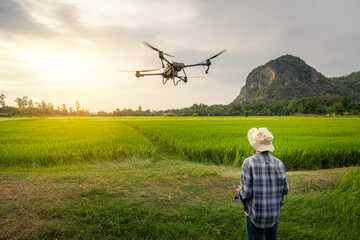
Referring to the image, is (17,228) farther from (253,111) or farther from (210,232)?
(253,111)

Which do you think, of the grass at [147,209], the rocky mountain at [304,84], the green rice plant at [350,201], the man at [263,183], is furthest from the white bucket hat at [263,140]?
the rocky mountain at [304,84]

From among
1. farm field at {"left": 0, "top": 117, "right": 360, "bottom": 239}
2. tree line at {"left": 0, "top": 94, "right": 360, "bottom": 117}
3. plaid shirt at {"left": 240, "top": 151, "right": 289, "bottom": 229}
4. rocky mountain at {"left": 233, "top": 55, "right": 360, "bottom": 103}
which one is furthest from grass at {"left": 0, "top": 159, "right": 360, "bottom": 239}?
rocky mountain at {"left": 233, "top": 55, "right": 360, "bottom": 103}

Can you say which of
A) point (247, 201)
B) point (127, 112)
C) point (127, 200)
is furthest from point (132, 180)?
point (127, 112)

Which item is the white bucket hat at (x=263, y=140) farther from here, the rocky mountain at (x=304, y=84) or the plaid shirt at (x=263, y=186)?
the rocky mountain at (x=304, y=84)

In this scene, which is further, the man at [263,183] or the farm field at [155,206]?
the farm field at [155,206]

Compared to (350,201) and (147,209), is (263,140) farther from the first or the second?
(350,201)

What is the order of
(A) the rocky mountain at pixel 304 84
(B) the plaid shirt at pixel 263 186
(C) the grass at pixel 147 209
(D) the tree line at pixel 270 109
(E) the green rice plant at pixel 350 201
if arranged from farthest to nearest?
A: (A) the rocky mountain at pixel 304 84 → (D) the tree line at pixel 270 109 → (E) the green rice plant at pixel 350 201 → (C) the grass at pixel 147 209 → (B) the plaid shirt at pixel 263 186

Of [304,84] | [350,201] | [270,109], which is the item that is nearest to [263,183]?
[350,201]

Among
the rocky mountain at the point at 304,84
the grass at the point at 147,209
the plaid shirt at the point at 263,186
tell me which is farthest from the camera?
the rocky mountain at the point at 304,84
